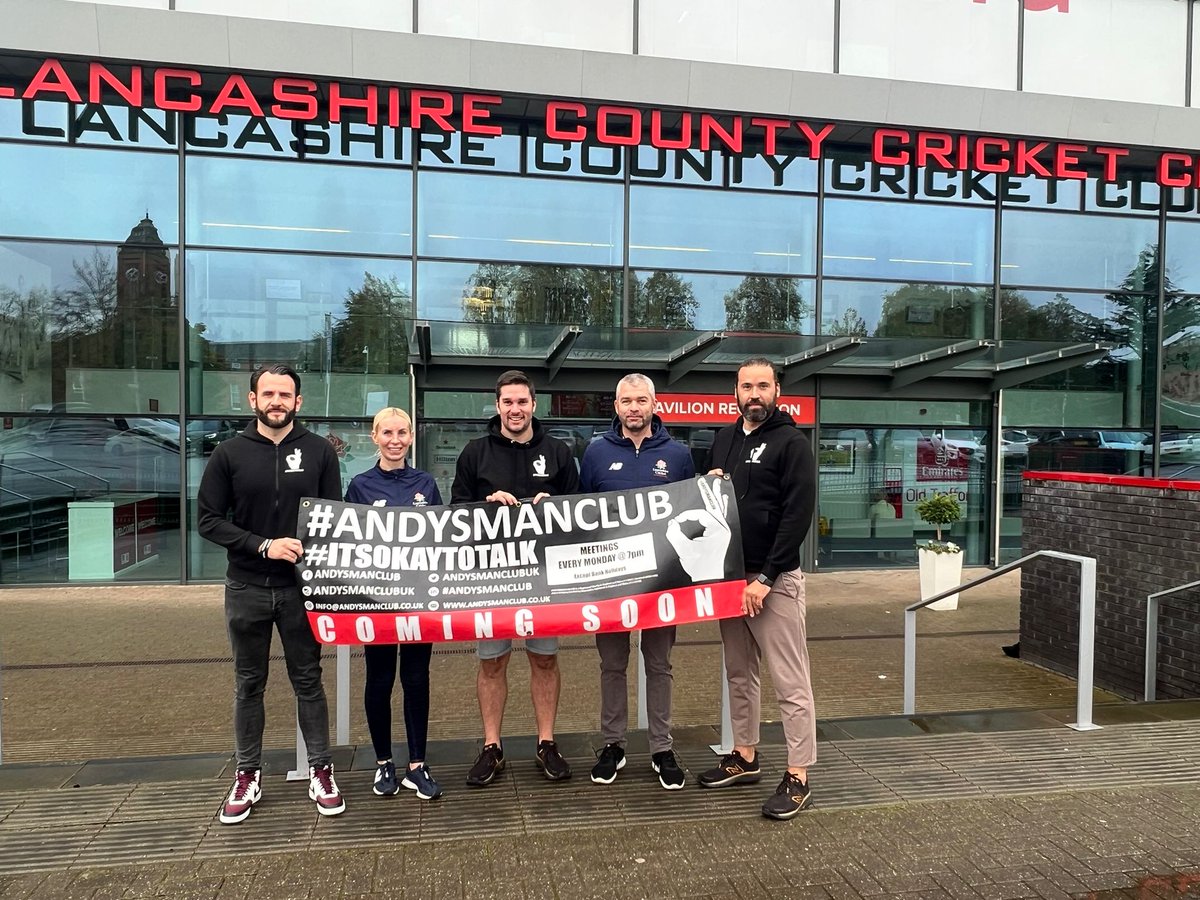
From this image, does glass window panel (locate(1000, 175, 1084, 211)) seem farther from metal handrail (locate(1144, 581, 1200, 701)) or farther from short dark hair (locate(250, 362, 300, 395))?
short dark hair (locate(250, 362, 300, 395))

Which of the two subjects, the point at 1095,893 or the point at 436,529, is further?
the point at 436,529

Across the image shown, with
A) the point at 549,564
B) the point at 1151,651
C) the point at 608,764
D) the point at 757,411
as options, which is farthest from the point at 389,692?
the point at 1151,651

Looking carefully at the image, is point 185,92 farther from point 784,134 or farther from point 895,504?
point 895,504

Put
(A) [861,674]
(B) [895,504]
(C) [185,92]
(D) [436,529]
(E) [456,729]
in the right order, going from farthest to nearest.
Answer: (B) [895,504]
(C) [185,92]
(A) [861,674]
(E) [456,729]
(D) [436,529]

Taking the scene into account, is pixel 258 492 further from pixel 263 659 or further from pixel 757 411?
pixel 757 411

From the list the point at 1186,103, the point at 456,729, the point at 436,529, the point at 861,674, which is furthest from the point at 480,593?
the point at 1186,103

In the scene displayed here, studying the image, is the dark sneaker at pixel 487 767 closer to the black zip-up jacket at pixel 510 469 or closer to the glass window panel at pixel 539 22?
the black zip-up jacket at pixel 510 469

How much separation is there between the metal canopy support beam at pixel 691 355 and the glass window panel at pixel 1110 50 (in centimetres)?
686

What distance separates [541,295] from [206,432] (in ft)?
16.5

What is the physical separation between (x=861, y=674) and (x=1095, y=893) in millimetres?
3719

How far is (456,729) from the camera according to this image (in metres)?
5.39

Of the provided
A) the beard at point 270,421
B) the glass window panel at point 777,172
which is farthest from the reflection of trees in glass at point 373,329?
the beard at point 270,421

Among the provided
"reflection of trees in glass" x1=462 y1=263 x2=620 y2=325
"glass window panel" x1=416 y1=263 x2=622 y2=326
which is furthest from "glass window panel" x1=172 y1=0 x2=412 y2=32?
"reflection of trees in glass" x1=462 y1=263 x2=620 y2=325

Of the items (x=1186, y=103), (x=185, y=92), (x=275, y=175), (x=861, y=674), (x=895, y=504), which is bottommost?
(x=861, y=674)
